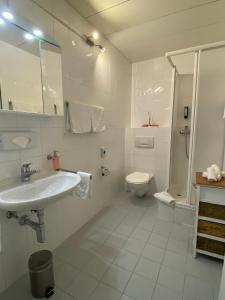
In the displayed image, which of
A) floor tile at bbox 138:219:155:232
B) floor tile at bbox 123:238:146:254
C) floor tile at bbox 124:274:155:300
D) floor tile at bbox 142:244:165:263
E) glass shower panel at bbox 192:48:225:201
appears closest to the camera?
floor tile at bbox 124:274:155:300

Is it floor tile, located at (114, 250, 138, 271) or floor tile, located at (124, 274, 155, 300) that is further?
floor tile, located at (114, 250, 138, 271)

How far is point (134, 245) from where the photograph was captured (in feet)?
5.83

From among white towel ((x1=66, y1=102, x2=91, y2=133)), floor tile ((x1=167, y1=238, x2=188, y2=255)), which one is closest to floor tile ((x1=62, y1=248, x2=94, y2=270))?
floor tile ((x1=167, y1=238, x2=188, y2=255))

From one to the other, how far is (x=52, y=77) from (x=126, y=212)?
1999 millimetres

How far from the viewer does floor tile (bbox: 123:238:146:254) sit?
171 centimetres

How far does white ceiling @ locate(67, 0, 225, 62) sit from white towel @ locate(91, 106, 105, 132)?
100 cm

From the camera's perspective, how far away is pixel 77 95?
189cm

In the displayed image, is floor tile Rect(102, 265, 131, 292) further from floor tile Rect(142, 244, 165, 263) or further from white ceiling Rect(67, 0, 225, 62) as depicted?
white ceiling Rect(67, 0, 225, 62)

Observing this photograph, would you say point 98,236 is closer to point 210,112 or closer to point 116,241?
point 116,241

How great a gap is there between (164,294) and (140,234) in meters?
0.71

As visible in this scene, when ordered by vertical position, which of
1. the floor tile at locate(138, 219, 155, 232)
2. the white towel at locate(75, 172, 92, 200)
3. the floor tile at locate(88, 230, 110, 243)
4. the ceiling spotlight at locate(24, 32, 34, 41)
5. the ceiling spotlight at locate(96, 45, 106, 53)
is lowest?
the floor tile at locate(88, 230, 110, 243)

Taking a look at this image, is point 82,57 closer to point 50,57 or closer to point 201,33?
point 50,57

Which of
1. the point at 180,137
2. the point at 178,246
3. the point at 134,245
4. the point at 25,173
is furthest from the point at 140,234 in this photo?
the point at 180,137

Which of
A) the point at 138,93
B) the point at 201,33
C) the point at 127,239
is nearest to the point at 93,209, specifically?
the point at 127,239
